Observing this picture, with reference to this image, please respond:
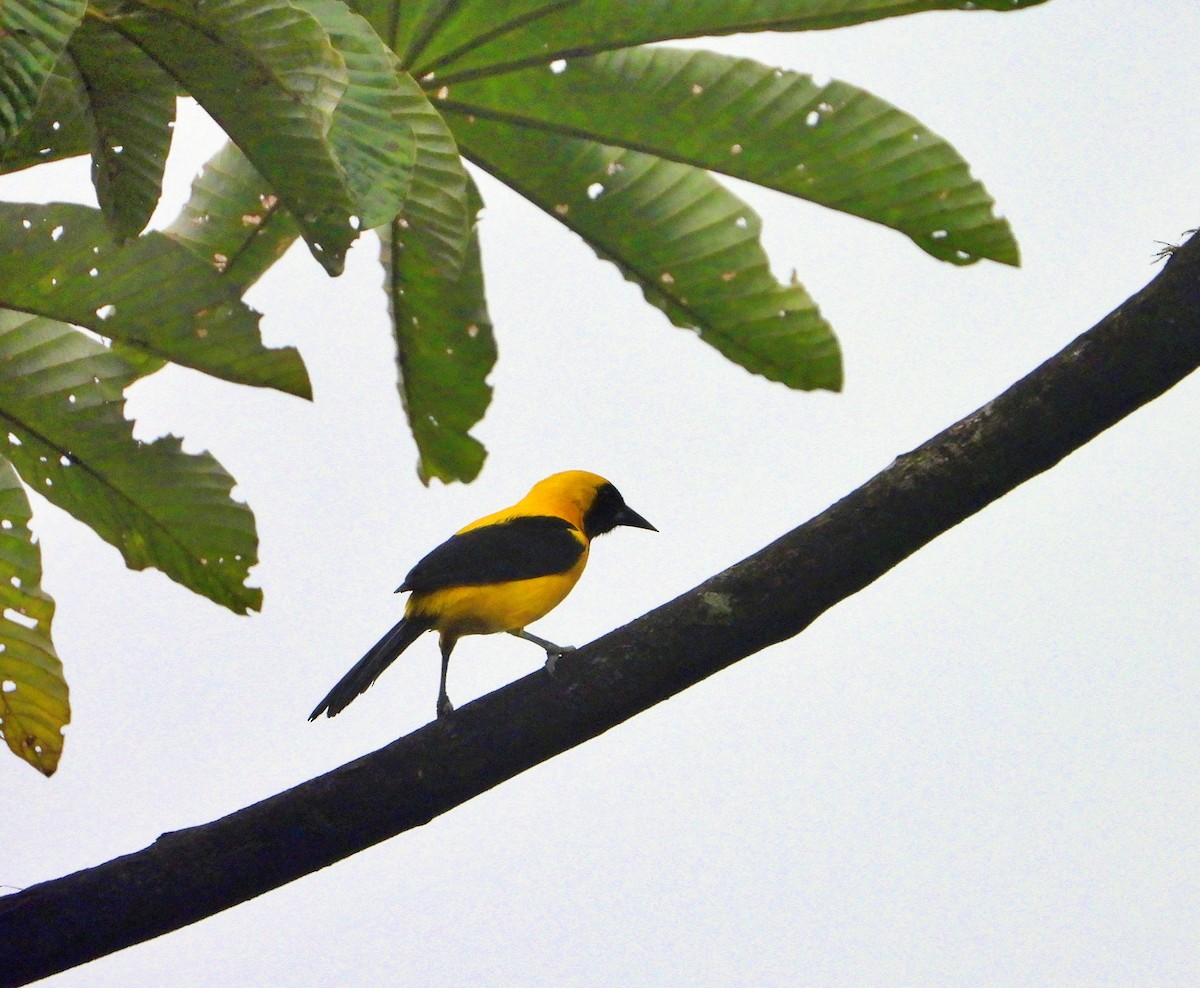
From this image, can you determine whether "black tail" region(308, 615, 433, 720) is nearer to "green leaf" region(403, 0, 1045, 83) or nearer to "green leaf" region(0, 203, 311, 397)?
"green leaf" region(0, 203, 311, 397)

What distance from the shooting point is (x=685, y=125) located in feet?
14.3

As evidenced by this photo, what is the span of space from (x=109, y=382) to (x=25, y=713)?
1.06 m

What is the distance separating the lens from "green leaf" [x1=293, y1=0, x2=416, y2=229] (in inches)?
111

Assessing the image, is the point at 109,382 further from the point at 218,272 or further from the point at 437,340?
the point at 437,340

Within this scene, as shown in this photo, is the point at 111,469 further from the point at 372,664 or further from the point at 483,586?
the point at 483,586

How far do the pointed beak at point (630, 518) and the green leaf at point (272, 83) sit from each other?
2644 mm

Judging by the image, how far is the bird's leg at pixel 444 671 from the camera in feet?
13.8

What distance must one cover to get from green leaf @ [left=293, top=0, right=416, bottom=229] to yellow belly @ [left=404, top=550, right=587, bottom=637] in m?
1.65

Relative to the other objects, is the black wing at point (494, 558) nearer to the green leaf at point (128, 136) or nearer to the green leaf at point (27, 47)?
the green leaf at point (128, 136)

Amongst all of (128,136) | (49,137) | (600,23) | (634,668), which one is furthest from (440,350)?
(634,668)

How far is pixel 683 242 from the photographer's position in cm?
470

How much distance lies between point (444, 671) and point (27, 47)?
8.09 feet

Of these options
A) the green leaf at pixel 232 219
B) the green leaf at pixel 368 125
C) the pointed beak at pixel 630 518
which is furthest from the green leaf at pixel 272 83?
the pointed beak at pixel 630 518

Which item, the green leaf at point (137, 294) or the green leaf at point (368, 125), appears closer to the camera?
the green leaf at point (368, 125)
